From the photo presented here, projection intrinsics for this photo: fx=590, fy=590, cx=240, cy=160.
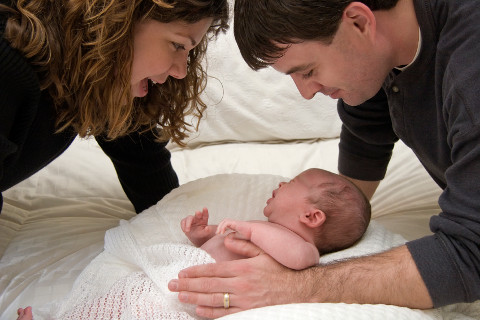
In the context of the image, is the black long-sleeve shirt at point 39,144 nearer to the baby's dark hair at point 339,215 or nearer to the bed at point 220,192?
the bed at point 220,192

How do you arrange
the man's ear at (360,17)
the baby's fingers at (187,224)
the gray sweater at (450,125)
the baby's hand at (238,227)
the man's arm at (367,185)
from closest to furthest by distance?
the gray sweater at (450,125) < the man's ear at (360,17) < the baby's hand at (238,227) < the baby's fingers at (187,224) < the man's arm at (367,185)

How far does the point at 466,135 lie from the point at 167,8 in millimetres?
640

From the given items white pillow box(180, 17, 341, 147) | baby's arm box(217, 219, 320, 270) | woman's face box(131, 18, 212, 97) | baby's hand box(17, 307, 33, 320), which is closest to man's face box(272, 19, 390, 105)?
woman's face box(131, 18, 212, 97)

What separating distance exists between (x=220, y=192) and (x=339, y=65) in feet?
1.84

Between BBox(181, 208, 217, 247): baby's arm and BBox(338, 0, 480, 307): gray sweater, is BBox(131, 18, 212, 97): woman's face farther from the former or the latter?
BBox(338, 0, 480, 307): gray sweater

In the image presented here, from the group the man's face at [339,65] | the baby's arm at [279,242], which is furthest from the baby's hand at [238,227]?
the man's face at [339,65]

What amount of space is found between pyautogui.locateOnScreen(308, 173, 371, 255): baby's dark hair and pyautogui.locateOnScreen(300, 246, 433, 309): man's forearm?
0.64ft

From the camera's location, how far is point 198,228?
4.73 feet

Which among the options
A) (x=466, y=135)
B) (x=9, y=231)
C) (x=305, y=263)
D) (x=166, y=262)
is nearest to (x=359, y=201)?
(x=305, y=263)

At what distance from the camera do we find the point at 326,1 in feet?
3.87

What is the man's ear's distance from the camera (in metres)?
1.18

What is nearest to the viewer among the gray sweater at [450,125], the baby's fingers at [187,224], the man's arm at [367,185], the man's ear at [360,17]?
the gray sweater at [450,125]

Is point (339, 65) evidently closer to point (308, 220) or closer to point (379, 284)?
point (308, 220)

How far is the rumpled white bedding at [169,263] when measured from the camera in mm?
1090
